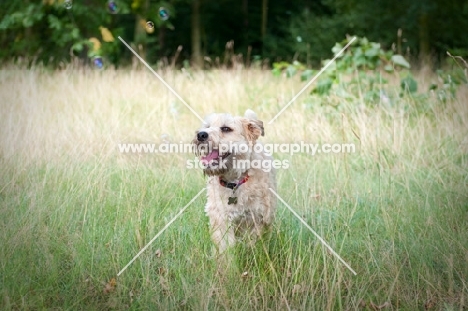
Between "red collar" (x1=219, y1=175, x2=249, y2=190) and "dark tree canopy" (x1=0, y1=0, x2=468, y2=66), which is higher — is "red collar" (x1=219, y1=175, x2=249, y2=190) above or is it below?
below

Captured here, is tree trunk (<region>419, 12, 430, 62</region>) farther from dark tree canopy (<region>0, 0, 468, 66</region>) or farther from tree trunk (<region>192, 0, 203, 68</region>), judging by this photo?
tree trunk (<region>192, 0, 203, 68</region>)

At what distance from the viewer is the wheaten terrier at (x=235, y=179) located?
4.11 m

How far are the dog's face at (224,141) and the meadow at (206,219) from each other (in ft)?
1.61

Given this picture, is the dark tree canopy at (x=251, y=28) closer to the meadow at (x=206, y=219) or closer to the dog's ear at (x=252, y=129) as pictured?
the meadow at (x=206, y=219)

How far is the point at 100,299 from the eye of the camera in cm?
350

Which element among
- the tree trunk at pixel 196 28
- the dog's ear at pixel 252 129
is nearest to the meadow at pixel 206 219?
the dog's ear at pixel 252 129

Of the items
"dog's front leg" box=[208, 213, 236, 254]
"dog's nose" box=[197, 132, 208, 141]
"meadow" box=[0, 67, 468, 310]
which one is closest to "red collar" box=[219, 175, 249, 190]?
"dog's front leg" box=[208, 213, 236, 254]

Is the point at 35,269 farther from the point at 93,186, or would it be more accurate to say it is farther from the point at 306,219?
the point at 306,219

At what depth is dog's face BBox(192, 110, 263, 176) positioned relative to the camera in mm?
4070

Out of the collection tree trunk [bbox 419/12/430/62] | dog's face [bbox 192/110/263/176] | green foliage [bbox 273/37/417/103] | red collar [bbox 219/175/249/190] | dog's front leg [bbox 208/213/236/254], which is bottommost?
dog's front leg [bbox 208/213/236/254]

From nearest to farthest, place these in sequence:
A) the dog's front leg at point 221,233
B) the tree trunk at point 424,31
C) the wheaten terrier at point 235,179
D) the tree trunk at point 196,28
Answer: the dog's front leg at point 221,233 < the wheaten terrier at point 235,179 < the tree trunk at point 424,31 < the tree trunk at point 196,28

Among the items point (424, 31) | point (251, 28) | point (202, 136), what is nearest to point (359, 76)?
point (202, 136)

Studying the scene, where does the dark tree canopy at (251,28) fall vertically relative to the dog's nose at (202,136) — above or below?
above

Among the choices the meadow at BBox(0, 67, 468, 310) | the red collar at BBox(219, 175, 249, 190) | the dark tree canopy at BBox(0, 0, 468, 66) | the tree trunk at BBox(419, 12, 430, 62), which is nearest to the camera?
the meadow at BBox(0, 67, 468, 310)
